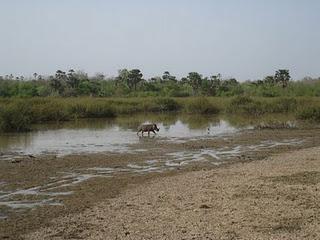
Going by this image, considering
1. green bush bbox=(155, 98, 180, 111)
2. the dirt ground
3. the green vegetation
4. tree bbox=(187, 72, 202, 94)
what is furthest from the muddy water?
tree bbox=(187, 72, 202, 94)

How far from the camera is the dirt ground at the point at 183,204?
9.12 meters

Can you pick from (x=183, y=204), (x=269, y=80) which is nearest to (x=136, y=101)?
(x=269, y=80)

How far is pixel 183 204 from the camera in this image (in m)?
11.1

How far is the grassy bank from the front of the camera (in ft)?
126

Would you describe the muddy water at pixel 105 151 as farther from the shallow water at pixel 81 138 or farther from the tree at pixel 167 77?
the tree at pixel 167 77

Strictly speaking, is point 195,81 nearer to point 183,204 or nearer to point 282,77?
point 282,77

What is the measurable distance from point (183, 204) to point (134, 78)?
75532mm

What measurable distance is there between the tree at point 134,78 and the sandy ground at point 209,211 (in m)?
71.7

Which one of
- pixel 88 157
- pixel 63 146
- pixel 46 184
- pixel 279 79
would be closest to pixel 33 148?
pixel 63 146

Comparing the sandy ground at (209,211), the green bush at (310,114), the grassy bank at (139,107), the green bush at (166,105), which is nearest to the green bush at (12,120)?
the grassy bank at (139,107)

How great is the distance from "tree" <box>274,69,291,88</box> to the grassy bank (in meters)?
33.5

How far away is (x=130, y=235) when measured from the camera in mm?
8977

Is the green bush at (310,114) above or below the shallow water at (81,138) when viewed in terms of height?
above

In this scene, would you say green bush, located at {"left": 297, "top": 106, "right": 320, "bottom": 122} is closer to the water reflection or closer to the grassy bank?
the grassy bank
